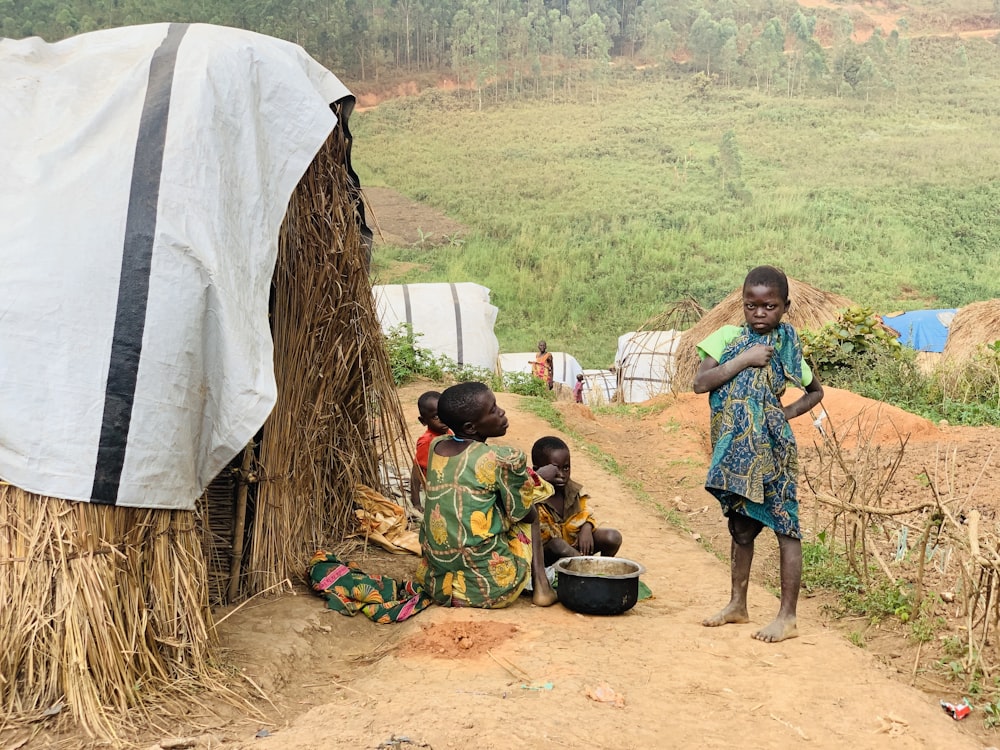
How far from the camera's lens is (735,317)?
481 inches

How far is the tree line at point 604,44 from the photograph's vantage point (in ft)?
88.2

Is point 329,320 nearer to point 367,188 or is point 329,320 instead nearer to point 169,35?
point 169,35

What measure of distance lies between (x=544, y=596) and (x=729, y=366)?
48.4 inches

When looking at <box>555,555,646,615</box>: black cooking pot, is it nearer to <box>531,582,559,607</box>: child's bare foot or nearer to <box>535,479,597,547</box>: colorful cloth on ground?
<box>531,582,559,607</box>: child's bare foot

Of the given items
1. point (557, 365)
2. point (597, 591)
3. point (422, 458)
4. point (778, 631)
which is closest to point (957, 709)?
point (778, 631)

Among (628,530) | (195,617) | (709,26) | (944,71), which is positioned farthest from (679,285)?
(195,617)

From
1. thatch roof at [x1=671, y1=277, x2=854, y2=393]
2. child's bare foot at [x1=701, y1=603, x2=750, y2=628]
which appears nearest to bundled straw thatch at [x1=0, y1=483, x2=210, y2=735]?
child's bare foot at [x1=701, y1=603, x2=750, y2=628]

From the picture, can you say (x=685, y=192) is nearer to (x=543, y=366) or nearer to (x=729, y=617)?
(x=543, y=366)

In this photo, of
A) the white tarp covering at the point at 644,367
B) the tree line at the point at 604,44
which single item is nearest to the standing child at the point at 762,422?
the white tarp covering at the point at 644,367

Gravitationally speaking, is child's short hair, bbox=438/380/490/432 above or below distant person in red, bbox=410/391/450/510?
above

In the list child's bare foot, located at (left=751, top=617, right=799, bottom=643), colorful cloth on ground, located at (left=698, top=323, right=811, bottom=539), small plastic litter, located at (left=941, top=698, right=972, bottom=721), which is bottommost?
small plastic litter, located at (left=941, top=698, right=972, bottom=721)

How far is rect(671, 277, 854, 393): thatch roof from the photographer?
40.5 feet

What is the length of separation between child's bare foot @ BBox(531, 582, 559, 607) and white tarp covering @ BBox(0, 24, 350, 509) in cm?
147

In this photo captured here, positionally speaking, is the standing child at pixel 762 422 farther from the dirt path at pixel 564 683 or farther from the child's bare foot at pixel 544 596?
the child's bare foot at pixel 544 596
